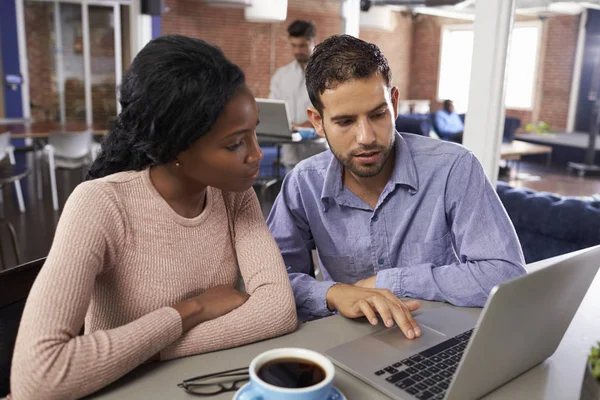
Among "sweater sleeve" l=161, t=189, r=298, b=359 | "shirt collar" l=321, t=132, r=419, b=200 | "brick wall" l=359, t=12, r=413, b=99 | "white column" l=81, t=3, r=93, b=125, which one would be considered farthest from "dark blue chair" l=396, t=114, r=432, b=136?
"sweater sleeve" l=161, t=189, r=298, b=359

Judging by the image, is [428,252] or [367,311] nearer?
[367,311]

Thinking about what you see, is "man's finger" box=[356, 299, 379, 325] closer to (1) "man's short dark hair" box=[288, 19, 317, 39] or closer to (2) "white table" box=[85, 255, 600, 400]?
(2) "white table" box=[85, 255, 600, 400]

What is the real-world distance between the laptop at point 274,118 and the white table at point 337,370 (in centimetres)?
286

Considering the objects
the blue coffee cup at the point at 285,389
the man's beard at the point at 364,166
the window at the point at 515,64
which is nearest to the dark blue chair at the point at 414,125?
the window at the point at 515,64

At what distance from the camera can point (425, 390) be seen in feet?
2.71

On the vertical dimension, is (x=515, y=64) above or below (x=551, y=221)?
above

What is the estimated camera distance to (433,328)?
106cm

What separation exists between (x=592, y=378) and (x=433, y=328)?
432 mm

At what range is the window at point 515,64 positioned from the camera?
10102 millimetres

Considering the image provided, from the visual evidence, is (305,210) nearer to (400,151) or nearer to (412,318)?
(400,151)

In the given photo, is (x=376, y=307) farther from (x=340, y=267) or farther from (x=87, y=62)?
(x=87, y=62)

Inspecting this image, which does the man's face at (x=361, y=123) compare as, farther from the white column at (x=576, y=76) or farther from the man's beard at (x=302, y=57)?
the white column at (x=576, y=76)

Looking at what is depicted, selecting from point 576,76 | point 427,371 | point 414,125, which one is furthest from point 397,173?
point 576,76

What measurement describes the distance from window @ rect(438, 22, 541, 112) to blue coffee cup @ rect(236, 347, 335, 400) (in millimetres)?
9023
